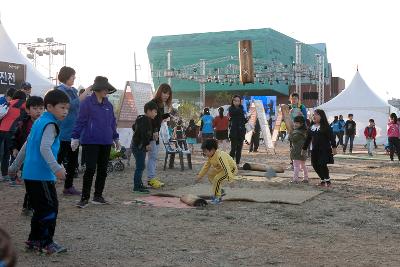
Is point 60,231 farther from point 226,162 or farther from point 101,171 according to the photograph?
point 226,162

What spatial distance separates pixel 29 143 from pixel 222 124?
12.3 meters

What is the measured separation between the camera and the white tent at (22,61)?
1875cm

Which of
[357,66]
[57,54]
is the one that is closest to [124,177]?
[357,66]

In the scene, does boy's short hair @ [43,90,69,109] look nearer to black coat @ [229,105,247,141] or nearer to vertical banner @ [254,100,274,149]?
black coat @ [229,105,247,141]

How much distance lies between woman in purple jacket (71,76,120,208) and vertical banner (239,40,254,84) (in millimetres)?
20276

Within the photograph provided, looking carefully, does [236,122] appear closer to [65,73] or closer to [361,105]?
[65,73]

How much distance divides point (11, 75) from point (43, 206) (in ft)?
48.0

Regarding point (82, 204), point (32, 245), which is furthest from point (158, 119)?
point (32, 245)

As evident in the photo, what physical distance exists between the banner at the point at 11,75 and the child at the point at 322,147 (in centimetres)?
1171

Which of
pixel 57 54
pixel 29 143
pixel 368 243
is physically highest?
pixel 57 54

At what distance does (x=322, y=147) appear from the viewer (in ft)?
32.6

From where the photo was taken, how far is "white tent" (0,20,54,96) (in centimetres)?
1875

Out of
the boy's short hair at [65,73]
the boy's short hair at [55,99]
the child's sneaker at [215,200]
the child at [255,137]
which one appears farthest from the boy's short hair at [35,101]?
the child at [255,137]

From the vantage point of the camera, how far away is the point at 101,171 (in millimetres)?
7238
